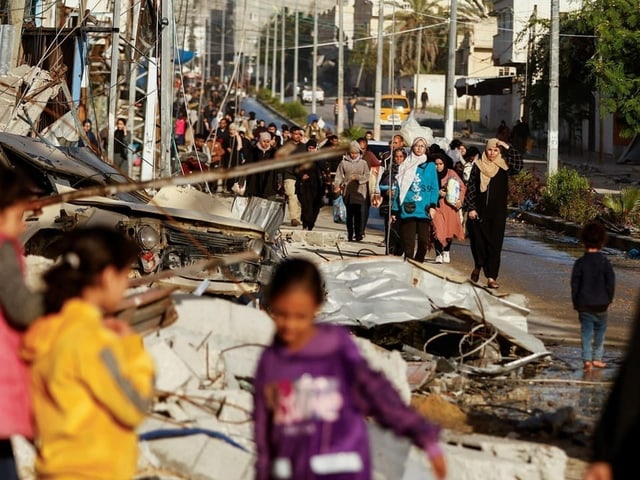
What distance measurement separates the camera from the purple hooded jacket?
4.31 meters

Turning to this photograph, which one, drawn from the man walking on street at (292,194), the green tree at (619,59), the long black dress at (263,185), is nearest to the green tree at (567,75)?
the green tree at (619,59)

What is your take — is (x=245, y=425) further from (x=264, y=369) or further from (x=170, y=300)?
(x=264, y=369)

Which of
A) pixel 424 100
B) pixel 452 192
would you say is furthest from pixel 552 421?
pixel 424 100

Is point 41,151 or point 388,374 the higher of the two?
point 41,151

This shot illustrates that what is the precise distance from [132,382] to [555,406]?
18.7ft

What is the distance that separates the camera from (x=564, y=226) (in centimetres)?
2531

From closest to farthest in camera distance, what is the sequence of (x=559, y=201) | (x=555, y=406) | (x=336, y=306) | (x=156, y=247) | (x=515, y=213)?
(x=555, y=406) < (x=336, y=306) < (x=156, y=247) < (x=559, y=201) < (x=515, y=213)

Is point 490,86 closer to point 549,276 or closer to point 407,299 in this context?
point 549,276

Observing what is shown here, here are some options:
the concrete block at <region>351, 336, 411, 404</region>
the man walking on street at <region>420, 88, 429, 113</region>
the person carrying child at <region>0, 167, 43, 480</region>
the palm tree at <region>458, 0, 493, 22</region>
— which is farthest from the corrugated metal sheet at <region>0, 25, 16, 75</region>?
the man walking on street at <region>420, 88, 429, 113</region>

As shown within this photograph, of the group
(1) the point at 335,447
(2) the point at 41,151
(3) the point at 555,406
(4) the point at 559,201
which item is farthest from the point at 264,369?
(4) the point at 559,201

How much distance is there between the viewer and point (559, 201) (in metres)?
27.1

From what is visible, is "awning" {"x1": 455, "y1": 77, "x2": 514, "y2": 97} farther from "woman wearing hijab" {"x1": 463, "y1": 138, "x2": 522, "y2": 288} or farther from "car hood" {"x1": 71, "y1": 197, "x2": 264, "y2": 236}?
"car hood" {"x1": 71, "y1": 197, "x2": 264, "y2": 236}

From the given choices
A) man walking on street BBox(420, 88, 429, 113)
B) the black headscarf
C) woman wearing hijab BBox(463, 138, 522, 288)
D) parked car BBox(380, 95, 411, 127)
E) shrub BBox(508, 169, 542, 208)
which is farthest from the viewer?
man walking on street BBox(420, 88, 429, 113)

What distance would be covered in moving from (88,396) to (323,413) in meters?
0.71
